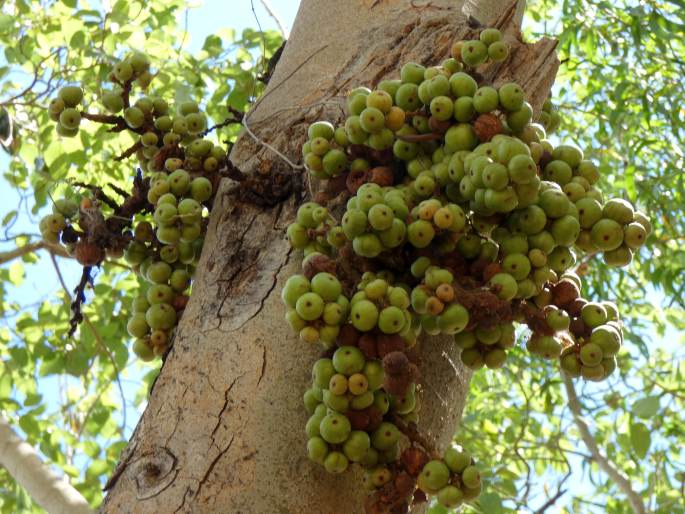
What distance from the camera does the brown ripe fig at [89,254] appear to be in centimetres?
186

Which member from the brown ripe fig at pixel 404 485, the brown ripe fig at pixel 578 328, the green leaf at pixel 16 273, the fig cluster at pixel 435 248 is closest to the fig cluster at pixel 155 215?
the fig cluster at pixel 435 248

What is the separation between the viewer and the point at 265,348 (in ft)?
4.93

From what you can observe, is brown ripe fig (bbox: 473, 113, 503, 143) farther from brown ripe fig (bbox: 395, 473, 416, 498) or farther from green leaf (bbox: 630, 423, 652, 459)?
green leaf (bbox: 630, 423, 652, 459)

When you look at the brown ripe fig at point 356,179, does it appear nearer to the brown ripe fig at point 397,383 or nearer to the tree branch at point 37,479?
the brown ripe fig at point 397,383

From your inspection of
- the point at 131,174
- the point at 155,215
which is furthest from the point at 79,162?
the point at 155,215

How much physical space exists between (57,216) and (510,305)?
1034 mm

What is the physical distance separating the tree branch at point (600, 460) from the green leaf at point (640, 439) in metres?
0.60

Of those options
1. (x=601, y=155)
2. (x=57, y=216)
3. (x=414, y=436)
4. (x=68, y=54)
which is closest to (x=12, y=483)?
(x=68, y=54)

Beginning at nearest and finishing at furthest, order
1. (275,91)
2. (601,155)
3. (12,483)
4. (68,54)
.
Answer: (275,91)
(12,483)
(68,54)
(601,155)

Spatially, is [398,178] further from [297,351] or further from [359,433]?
[359,433]

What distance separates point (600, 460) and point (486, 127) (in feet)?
9.88

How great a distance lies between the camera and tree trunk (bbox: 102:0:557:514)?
138 centimetres

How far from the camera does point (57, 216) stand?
1.89 m

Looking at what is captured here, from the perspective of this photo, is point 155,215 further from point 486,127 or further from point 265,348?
point 486,127
